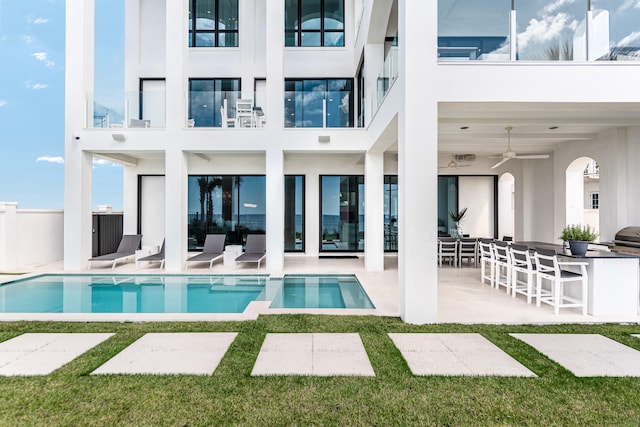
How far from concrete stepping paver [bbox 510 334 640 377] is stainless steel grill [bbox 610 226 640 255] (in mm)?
4144

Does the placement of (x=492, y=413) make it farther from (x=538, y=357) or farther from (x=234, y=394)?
(x=234, y=394)

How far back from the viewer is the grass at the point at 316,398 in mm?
2809

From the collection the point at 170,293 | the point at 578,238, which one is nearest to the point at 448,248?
the point at 578,238

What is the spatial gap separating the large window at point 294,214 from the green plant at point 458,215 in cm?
571

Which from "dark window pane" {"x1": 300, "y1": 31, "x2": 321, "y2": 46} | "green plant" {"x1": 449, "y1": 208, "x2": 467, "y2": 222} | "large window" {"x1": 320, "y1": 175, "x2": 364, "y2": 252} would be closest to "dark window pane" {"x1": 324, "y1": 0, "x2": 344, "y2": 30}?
"dark window pane" {"x1": 300, "y1": 31, "x2": 321, "y2": 46}

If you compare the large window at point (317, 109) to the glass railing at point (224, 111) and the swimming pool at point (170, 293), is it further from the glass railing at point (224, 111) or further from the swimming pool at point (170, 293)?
the swimming pool at point (170, 293)

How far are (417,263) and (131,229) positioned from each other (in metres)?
11.3

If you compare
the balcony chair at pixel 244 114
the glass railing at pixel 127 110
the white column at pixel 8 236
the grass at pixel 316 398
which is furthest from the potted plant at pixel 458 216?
the white column at pixel 8 236

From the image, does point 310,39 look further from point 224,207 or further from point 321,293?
point 321,293

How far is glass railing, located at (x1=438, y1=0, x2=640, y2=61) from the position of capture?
5.54m

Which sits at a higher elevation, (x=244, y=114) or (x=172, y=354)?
(x=244, y=114)

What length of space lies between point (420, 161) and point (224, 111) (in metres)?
7.17

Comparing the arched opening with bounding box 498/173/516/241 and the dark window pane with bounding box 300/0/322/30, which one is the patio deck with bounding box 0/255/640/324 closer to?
the arched opening with bounding box 498/173/516/241

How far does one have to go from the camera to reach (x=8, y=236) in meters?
10.2
